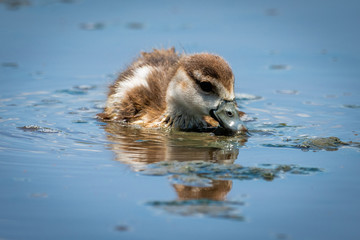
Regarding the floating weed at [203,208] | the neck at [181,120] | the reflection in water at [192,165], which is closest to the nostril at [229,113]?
the reflection in water at [192,165]

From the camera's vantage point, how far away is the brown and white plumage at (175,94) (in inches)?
328

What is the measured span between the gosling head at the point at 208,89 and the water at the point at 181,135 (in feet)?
1.08

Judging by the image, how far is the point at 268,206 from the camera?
5.59 metres

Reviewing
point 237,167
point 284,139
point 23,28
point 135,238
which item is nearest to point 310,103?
point 284,139

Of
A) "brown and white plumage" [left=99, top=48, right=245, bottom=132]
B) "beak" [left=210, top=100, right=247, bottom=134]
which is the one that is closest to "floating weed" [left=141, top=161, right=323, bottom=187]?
"beak" [left=210, top=100, right=247, bottom=134]

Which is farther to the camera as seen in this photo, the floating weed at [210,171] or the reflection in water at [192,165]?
the floating weed at [210,171]

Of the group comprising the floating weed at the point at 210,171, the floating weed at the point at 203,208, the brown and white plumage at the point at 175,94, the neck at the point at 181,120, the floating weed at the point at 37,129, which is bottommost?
the floating weed at the point at 203,208

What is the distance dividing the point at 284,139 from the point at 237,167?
5.48ft

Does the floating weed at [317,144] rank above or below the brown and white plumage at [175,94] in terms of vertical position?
below

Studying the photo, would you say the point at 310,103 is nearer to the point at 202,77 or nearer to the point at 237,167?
the point at 202,77

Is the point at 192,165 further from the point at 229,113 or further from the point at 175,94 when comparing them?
the point at 175,94

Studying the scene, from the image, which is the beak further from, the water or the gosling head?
the water

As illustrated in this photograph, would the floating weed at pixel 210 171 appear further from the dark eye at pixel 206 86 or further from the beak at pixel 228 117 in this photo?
the dark eye at pixel 206 86

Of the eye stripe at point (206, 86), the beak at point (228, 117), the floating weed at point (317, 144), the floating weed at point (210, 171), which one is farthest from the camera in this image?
the eye stripe at point (206, 86)
